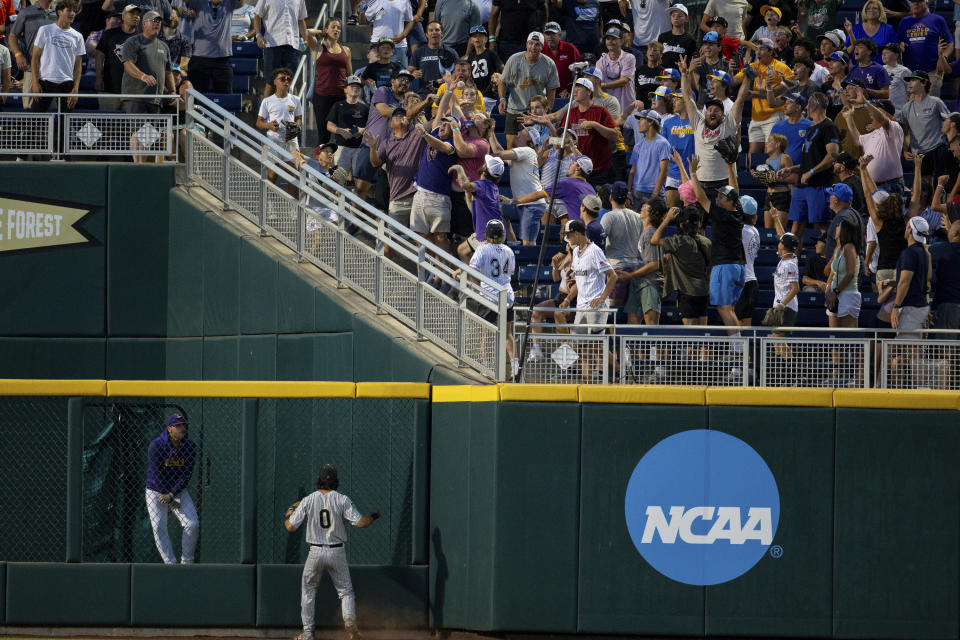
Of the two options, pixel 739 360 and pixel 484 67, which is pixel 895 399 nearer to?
pixel 739 360

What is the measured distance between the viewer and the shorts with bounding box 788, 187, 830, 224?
17.5m

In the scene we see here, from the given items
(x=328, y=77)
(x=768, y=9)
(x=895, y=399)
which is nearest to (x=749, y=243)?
(x=895, y=399)

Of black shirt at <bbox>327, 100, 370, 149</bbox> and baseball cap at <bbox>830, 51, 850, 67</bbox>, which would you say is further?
baseball cap at <bbox>830, 51, 850, 67</bbox>

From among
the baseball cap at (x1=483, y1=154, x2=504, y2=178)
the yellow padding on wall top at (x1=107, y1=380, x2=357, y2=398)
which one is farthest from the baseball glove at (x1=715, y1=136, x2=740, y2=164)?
the yellow padding on wall top at (x1=107, y1=380, x2=357, y2=398)

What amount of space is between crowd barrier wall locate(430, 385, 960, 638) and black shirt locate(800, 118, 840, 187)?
563 cm

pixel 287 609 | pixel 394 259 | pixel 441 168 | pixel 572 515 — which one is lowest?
pixel 287 609

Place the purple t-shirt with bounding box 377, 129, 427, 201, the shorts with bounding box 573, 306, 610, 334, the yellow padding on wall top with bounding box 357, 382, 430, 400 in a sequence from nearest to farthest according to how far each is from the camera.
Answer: the yellow padding on wall top with bounding box 357, 382, 430, 400
the shorts with bounding box 573, 306, 610, 334
the purple t-shirt with bounding box 377, 129, 427, 201

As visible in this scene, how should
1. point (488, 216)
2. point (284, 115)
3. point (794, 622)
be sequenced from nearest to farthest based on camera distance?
point (794, 622) → point (488, 216) → point (284, 115)

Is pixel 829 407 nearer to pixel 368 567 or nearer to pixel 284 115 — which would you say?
pixel 368 567

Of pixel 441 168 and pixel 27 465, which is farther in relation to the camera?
pixel 441 168

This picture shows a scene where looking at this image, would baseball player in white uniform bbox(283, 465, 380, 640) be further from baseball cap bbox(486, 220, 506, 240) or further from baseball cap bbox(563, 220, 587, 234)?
baseball cap bbox(563, 220, 587, 234)

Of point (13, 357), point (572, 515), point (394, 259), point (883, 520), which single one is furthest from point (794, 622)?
point (13, 357)

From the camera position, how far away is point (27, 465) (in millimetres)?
13195

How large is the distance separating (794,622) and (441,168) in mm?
6606
